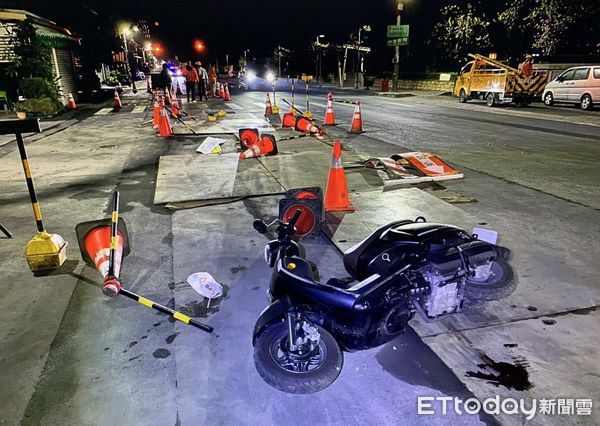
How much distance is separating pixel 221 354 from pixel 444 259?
166cm

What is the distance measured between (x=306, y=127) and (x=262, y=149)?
3521 millimetres

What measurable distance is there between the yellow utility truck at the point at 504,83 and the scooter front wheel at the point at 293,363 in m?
21.2

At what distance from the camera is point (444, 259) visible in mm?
2734

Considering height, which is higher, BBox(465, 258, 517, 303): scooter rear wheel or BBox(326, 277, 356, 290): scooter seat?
BBox(326, 277, 356, 290): scooter seat

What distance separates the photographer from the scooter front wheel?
8.11ft

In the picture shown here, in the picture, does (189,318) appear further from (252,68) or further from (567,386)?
(252,68)

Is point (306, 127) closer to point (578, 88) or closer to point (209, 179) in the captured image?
point (209, 179)

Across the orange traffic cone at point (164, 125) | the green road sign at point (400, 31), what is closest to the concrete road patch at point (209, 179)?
the orange traffic cone at point (164, 125)

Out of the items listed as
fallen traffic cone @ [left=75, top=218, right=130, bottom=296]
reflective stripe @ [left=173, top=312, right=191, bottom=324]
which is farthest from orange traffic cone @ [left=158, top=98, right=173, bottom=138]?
reflective stripe @ [left=173, top=312, right=191, bottom=324]

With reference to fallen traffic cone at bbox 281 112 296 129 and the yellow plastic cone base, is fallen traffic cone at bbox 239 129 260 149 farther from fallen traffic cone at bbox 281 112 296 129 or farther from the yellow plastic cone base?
the yellow plastic cone base

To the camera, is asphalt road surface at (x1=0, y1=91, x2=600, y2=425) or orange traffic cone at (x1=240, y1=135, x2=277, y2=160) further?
orange traffic cone at (x1=240, y1=135, x2=277, y2=160)

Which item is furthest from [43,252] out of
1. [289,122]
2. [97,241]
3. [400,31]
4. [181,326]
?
[400,31]

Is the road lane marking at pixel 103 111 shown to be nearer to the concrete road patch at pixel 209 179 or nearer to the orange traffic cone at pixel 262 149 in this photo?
the concrete road patch at pixel 209 179

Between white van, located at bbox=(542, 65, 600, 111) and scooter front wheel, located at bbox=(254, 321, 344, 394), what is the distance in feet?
68.6
